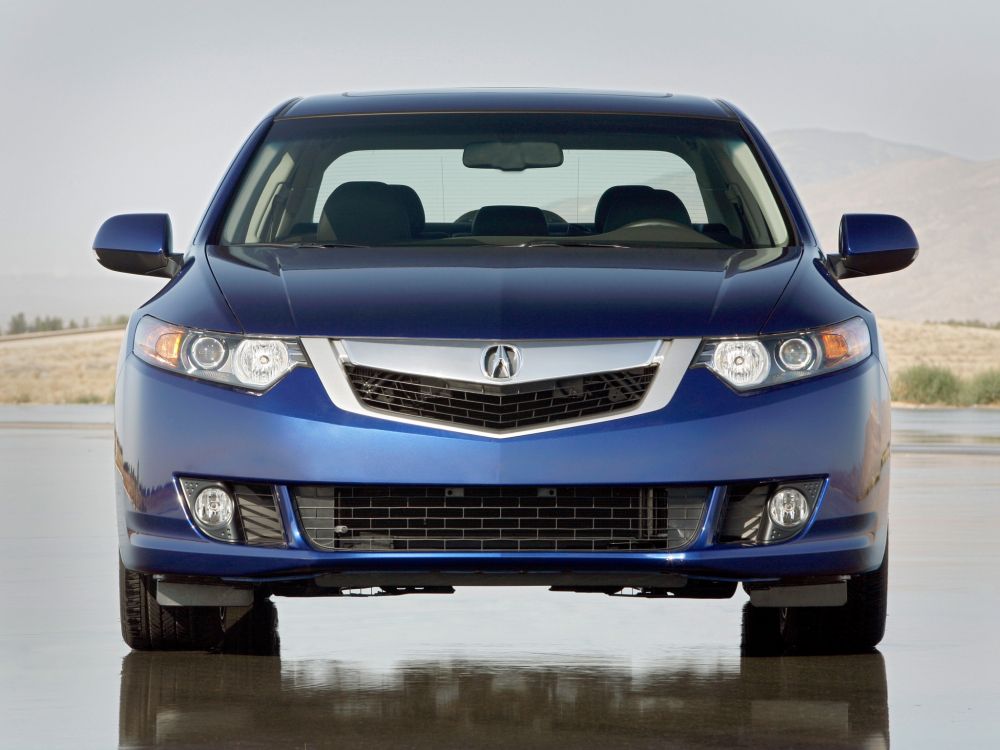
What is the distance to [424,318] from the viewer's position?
5.67 m

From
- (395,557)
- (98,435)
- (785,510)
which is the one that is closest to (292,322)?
(395,557)

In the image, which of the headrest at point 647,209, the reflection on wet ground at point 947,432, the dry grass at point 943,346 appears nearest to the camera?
the headrest at point 647,209

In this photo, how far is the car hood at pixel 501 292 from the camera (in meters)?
5.67

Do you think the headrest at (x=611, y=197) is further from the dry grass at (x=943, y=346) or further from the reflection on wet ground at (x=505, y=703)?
the dry grass at (x=943, y=346)

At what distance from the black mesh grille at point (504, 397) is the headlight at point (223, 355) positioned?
24 cm

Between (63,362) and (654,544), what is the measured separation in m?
58.2

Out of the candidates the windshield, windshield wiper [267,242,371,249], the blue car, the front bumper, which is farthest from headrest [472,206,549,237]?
the front bumper

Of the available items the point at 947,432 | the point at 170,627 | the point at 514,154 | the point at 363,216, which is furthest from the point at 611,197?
the point at 947,432

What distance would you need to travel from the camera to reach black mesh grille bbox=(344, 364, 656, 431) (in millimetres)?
5566

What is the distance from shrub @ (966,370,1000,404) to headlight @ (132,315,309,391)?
3553 cm

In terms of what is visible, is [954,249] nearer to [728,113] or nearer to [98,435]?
[98,435]

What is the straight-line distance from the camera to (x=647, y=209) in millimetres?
7148

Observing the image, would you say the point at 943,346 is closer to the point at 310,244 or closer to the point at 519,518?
the point at 310,244

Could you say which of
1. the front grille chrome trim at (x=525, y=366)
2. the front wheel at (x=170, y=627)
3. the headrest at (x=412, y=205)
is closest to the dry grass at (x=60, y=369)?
the headrest at (x=412, y=205)
